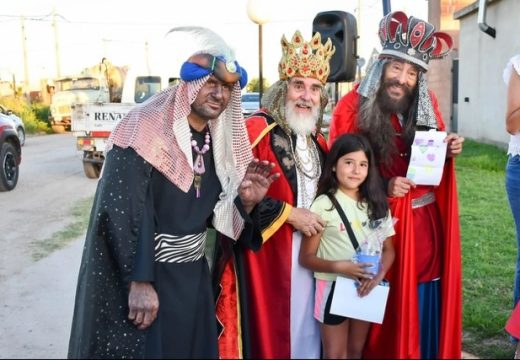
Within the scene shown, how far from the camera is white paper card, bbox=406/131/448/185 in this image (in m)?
2.89

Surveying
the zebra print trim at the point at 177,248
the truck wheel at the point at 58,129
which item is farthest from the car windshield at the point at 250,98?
the zebra print trim at the point at 177,248

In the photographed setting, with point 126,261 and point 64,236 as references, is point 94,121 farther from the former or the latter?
point 126,261

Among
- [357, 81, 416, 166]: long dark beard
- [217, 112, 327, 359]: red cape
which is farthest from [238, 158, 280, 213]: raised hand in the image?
[357, 81, 416, 166]: long dark beard

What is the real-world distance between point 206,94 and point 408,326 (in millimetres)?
1575

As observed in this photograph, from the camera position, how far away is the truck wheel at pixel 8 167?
10.7m

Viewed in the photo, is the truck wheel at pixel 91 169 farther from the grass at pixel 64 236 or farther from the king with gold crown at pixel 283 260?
the king with gold crown at pixel 283 260

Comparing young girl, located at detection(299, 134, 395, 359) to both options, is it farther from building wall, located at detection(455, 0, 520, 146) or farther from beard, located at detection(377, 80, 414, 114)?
building wall, located at detection(455, 0, 520, 146)

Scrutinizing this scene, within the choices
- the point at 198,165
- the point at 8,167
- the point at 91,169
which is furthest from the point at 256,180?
the point at 91,169

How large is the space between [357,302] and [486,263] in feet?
11.4

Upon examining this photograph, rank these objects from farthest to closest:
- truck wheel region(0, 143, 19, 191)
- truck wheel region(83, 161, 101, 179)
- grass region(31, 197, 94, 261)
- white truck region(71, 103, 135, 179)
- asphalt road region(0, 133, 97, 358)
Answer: truck wheel region(83, 161, 101, 179), white truck region(71, 103, 135, 179), truck wheel region(0, 143, 19, 191), grass region(31, 197, 94, 261), asphalt road region(0, 133, 97, 358)

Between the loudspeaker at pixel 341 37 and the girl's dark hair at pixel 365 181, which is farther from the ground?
the loudspeaker at pixel 341 37

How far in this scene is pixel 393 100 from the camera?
307 cm

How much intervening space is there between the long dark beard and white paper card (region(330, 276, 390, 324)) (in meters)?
0.69

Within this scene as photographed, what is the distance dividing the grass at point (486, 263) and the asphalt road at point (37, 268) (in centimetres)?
283
